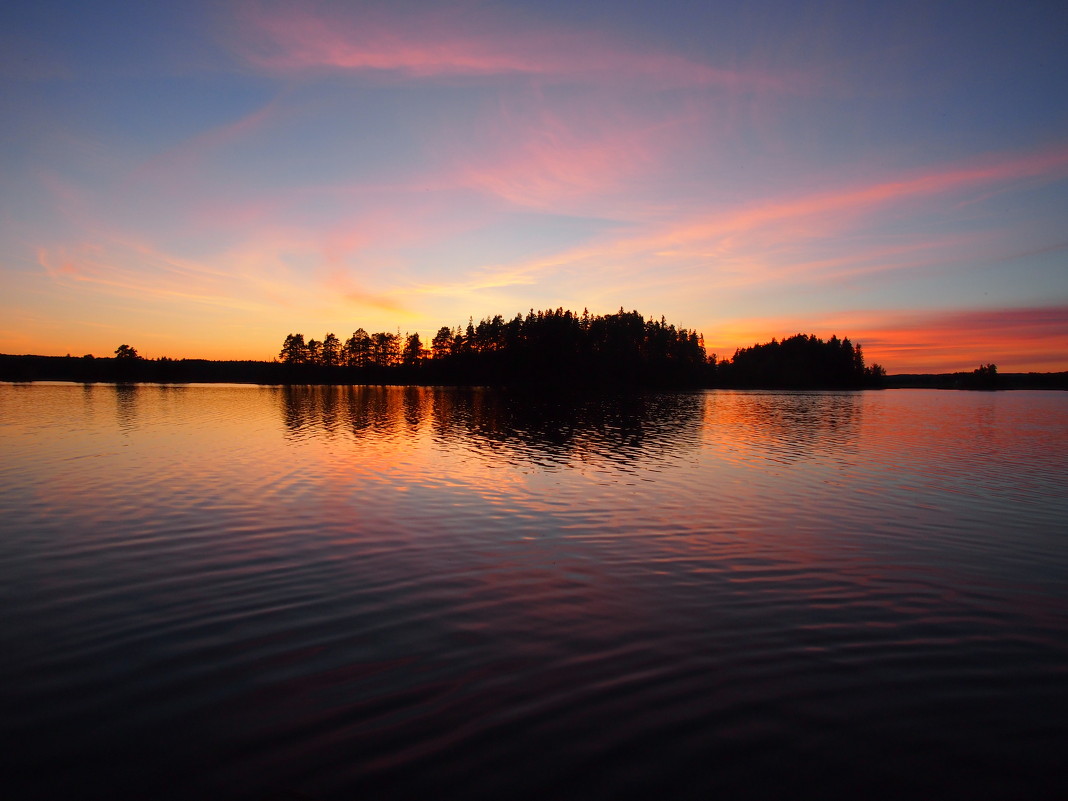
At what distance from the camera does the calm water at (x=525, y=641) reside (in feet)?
20.1

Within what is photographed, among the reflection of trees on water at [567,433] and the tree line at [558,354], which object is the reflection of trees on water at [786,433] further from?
the tree line at [558,354]

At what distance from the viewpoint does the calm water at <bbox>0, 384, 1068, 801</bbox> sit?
6125 mm

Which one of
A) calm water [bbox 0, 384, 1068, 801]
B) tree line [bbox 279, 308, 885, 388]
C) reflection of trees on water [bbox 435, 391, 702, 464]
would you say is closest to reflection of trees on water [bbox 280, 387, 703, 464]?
reflection of trees on water [bbox 435, 391, 702, 464]

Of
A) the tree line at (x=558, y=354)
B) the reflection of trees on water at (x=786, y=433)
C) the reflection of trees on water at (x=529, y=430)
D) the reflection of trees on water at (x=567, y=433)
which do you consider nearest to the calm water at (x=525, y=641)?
the reflection of trees on water at (x=567, y=433)

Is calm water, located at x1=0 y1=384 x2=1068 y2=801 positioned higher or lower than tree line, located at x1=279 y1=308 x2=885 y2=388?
lower

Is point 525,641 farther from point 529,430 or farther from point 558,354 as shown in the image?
point 558,354

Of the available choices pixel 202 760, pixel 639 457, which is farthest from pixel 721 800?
pixel 639 457

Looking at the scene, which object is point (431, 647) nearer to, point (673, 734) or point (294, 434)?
point (673, 734)

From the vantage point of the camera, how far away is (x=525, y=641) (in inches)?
360

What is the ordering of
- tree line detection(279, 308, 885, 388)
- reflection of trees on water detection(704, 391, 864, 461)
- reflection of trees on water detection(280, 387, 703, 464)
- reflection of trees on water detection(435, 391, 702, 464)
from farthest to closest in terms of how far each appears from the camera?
Result: tree line detection(279, 308, 885, 388), reflection of trees on water detection(704, 391, 864, 461), reflection of trees on water detection(280, 387, 703, 464), reflection of trees on water detection(435, 391, 702, 464)

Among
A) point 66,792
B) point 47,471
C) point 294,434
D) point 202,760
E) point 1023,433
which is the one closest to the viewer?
point 66,792

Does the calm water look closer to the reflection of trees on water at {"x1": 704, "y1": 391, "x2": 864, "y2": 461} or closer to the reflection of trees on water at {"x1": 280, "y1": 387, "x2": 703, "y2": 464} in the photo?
the reflection of trees on water at {"x1": 280, "y1": 387, "x2": 703, "y2": 464}

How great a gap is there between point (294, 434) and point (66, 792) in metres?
36.1

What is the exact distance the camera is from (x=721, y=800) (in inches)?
225
